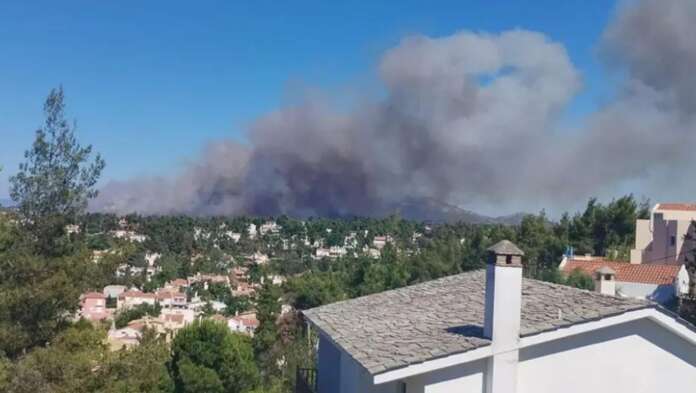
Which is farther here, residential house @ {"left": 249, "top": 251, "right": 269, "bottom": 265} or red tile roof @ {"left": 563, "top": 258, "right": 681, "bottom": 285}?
residential house @ {"left": 249, "top": 251, "right": 269, "bottom": 265}

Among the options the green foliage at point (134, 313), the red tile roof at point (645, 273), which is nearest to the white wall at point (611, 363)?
the red tile roof at point (645, 273)

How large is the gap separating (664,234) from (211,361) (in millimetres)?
28547

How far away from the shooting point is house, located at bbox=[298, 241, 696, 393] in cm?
660

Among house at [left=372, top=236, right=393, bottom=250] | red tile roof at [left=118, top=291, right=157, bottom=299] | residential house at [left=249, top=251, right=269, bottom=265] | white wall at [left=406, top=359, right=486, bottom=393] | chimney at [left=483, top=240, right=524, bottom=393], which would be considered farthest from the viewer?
house at [left=372, top=236, right=393, bottom=250]

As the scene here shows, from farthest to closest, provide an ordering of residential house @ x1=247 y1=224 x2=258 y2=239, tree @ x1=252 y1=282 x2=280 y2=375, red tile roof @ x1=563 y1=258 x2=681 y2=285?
1. residential house @ x1=247 y1=224 x2=258 y2=239
2. tree @ x1=252 y1=282 x2=280 y2=375
3. red tile roof @ x1=563 y1=258 x2=681 y2=285

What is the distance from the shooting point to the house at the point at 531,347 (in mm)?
6602

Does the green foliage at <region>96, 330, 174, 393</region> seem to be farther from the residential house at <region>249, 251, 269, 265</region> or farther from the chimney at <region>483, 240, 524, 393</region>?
the residential house at <region>249, 251, 269, 265</region>

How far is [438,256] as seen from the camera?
45656 millimetres

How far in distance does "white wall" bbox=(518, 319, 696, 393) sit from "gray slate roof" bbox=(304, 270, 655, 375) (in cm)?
27

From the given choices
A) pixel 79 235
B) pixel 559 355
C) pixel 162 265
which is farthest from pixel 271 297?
pixel 162 265

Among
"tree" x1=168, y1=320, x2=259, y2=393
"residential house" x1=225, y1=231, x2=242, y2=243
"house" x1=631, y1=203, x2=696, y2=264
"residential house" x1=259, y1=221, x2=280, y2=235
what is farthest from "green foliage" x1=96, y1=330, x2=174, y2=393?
"residential house" x1=259, y1=221, x2=280, y2=235

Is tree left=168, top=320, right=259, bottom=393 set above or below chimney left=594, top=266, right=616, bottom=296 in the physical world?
below

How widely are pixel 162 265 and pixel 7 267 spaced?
80.8m

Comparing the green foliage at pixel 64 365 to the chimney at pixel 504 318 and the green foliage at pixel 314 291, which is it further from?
the green foliage at pixel 314 291
